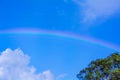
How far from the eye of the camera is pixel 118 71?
62156 millimetres

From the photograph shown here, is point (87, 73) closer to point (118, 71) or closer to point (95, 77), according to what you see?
point (95, 77)

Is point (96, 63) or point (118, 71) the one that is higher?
point (96, 63)

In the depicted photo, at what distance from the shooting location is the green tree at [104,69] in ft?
214

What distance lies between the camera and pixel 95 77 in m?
68.9

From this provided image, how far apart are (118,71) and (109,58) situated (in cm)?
527

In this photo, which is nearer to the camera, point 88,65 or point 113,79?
point 113,79

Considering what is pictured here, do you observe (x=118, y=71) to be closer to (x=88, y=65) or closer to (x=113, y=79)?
(x=113, y=79)

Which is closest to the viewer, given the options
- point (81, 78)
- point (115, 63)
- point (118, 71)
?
point (118, 71)

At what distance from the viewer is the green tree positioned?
65.2 m

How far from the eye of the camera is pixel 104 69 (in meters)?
67.5

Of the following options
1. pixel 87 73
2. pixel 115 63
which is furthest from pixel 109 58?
pixel 87 73

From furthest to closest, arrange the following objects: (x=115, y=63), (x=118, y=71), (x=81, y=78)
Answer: (x=81, y=78), (x=115, y=63), (x=118, y=71)

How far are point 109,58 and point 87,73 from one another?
6.72 meters

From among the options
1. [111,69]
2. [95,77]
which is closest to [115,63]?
[111,69]
